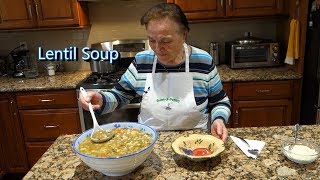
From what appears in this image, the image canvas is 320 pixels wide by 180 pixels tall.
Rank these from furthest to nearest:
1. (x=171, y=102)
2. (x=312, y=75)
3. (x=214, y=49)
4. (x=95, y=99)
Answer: (x=214, y=49) < (x=312, y=75) < (x=171, y=102) < (x=95, y=99)

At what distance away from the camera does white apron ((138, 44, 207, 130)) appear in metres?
1.34

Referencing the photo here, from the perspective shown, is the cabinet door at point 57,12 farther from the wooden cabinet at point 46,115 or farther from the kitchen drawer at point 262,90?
the kitchen drawer at point 262,90

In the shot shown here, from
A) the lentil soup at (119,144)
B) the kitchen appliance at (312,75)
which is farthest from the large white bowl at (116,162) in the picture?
the kitchen appliance at (312,75)

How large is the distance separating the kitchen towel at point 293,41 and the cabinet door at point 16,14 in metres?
2.20

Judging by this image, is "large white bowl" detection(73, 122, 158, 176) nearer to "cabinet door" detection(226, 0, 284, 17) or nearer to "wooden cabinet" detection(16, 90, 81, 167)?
"wooden cabinet" detection(16, 90, 81, 167)

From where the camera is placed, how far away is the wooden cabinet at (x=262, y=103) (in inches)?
93.3

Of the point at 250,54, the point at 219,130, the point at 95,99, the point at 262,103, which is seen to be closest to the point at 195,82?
the point at 219,130

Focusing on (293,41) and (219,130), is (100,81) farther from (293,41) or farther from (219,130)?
(293,41)

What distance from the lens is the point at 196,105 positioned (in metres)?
1.35

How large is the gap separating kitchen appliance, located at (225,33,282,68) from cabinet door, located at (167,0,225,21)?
323 millimetres

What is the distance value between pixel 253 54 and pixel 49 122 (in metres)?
1.89

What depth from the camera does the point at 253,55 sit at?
2.57 meters

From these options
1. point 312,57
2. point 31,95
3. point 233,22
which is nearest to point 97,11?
point 31,95

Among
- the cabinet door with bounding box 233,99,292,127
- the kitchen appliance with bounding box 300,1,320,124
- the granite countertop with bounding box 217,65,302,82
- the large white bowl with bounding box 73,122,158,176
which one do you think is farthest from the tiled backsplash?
the large white bowl with bounding box 73,122,158,176
